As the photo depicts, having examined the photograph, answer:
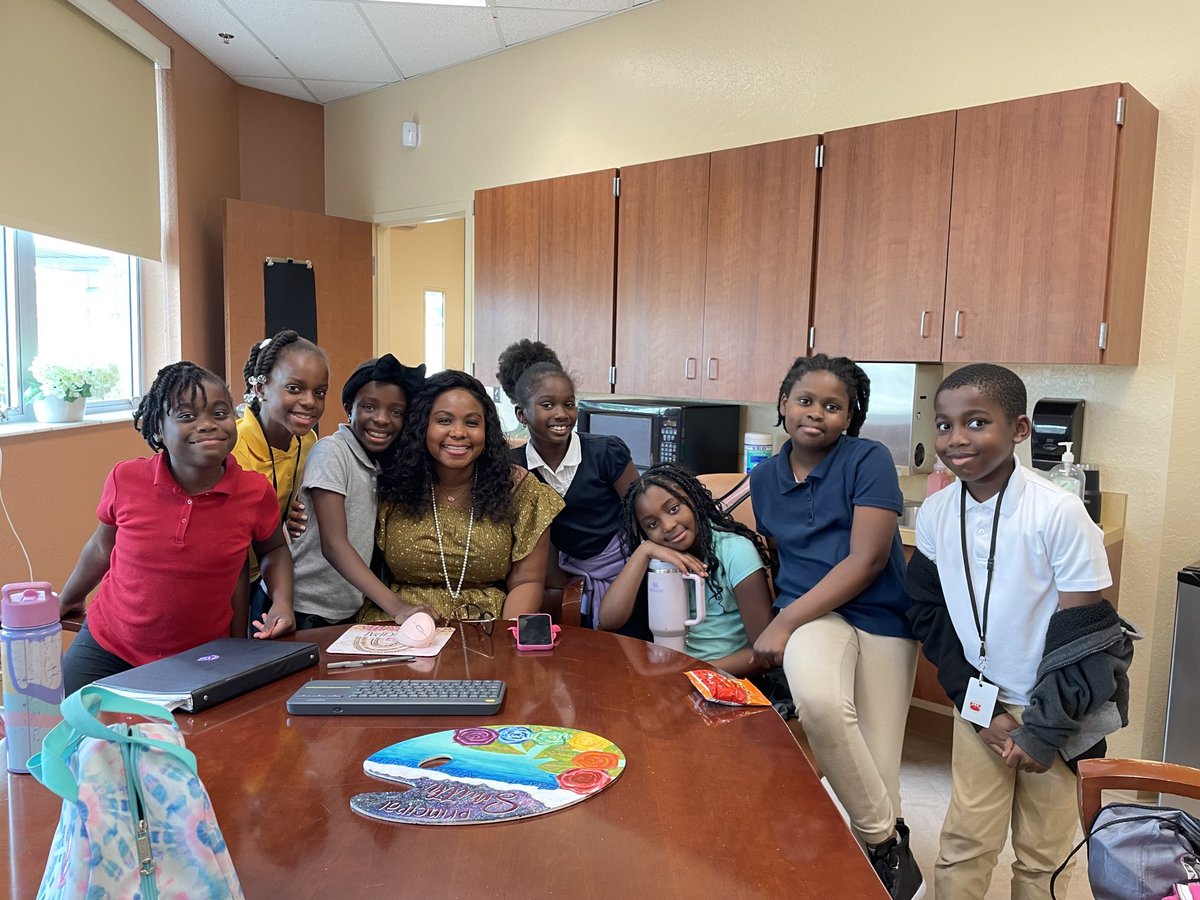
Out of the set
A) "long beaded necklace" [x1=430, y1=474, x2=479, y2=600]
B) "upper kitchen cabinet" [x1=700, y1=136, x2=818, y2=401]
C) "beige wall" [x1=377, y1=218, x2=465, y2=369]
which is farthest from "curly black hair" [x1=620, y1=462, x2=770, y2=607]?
"beige wall" [x1=377, y1=218, x2=465, y2=369]

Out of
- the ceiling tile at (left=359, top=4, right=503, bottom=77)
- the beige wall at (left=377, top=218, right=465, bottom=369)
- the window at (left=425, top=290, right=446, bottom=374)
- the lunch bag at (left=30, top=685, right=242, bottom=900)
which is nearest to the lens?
the lunch bag at (left=30, top=685, right=242, bottom=900)

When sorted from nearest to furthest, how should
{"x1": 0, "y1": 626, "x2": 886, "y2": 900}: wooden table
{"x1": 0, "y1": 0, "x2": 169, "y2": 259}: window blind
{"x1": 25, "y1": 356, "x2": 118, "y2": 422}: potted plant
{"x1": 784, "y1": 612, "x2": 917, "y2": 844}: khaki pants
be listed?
{"x1": 0, "y1": 626, "x2": 886, "y2": 900}: wooden table < {"x1": 784, "y1": 612, "x2": 917, "y2": 844}: khaki pants < {"x1": 0, "y1": 0, "x2": 169, "y2": 259}: window blind < {"x1": 25, "y1": 356, "x2": 118, "y2": 422}: potted plant

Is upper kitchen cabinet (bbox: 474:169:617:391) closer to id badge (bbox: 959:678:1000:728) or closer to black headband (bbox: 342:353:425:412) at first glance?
black headband (bbox: 342:353:425:412)

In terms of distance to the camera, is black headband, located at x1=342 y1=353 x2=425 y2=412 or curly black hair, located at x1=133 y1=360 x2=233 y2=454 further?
black headband, located at x1=342 y1=353 x2=425 y2=412

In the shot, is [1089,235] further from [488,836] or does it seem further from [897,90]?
[488,836]

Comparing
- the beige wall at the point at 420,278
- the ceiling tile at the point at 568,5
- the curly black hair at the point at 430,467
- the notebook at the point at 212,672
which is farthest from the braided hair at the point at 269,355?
the beige wall at the point at 420,278

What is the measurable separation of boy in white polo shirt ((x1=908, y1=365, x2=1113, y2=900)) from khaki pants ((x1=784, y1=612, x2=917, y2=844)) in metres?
0.16

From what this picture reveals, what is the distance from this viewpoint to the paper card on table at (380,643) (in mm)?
1577

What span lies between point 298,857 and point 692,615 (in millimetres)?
1115

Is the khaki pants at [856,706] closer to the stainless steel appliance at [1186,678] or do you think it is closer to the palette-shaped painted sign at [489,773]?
the palette-shaped painted sign at [489,773]

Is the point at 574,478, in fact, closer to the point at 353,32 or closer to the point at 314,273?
the point at 353,32

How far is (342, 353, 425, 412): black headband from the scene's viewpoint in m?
2.06

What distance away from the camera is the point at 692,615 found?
1.89 m

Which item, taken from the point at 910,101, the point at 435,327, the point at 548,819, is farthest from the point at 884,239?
the point at 435,327
